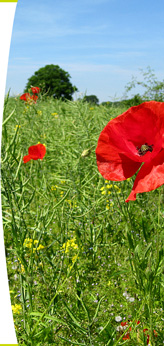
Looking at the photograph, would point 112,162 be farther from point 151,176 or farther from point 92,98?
point 92,98

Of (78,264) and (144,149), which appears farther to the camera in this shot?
(78,264)

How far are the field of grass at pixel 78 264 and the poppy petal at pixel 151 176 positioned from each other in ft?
0.53

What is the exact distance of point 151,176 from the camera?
0.39 meters

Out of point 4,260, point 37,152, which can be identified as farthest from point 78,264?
point 4,260

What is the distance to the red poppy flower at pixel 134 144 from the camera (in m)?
0.41

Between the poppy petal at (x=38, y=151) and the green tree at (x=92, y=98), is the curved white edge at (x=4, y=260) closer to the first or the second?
the green tree at (x=92, y=98)

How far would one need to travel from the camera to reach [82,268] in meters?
1.12

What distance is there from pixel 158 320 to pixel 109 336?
0.13m

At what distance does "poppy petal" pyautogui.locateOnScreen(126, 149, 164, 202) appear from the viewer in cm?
39

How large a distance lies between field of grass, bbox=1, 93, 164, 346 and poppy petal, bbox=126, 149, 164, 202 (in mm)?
161

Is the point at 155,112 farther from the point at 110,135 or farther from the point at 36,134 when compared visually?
the point at 36,134

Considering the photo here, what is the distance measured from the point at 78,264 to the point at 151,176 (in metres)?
0.84

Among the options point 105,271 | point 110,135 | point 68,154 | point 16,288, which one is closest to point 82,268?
point 105,271

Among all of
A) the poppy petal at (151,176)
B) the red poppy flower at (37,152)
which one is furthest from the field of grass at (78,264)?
the poppy petal at (151,176)
